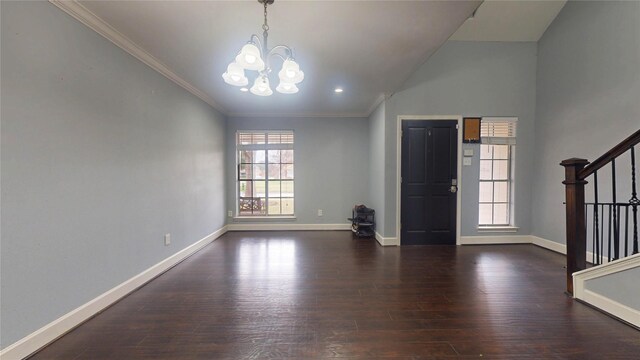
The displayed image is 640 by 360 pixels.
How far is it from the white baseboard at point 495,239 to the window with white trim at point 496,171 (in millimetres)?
226

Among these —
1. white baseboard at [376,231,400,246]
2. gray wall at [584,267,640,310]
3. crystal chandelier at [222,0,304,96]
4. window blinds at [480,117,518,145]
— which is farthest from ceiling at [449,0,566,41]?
gray wall at [584,267,640,310]

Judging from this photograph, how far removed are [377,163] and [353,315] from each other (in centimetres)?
296

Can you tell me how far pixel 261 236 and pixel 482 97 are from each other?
182 inches

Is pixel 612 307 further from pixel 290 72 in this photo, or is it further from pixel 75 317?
pixel 75 317

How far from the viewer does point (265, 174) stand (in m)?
5.37

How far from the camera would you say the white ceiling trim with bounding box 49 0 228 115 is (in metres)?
1.85

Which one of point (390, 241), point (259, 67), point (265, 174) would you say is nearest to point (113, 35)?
point (259, 67)

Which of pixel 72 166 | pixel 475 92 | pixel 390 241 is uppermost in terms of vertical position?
pixel 475 92

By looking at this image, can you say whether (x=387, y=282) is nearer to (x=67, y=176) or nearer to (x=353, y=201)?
(x=353, y=201)

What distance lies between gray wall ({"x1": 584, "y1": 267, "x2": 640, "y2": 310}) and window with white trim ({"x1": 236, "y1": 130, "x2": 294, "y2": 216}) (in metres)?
4.44

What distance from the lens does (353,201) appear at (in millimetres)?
5293

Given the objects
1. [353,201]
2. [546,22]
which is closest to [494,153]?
[546,22]

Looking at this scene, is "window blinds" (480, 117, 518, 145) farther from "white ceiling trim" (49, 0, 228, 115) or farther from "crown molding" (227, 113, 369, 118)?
"white ceiling trim" (49, 0, 228, 115)

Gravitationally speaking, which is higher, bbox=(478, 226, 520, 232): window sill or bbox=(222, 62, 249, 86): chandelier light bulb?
bbox=(222, 62, 249, 86): chandelier light bulb
